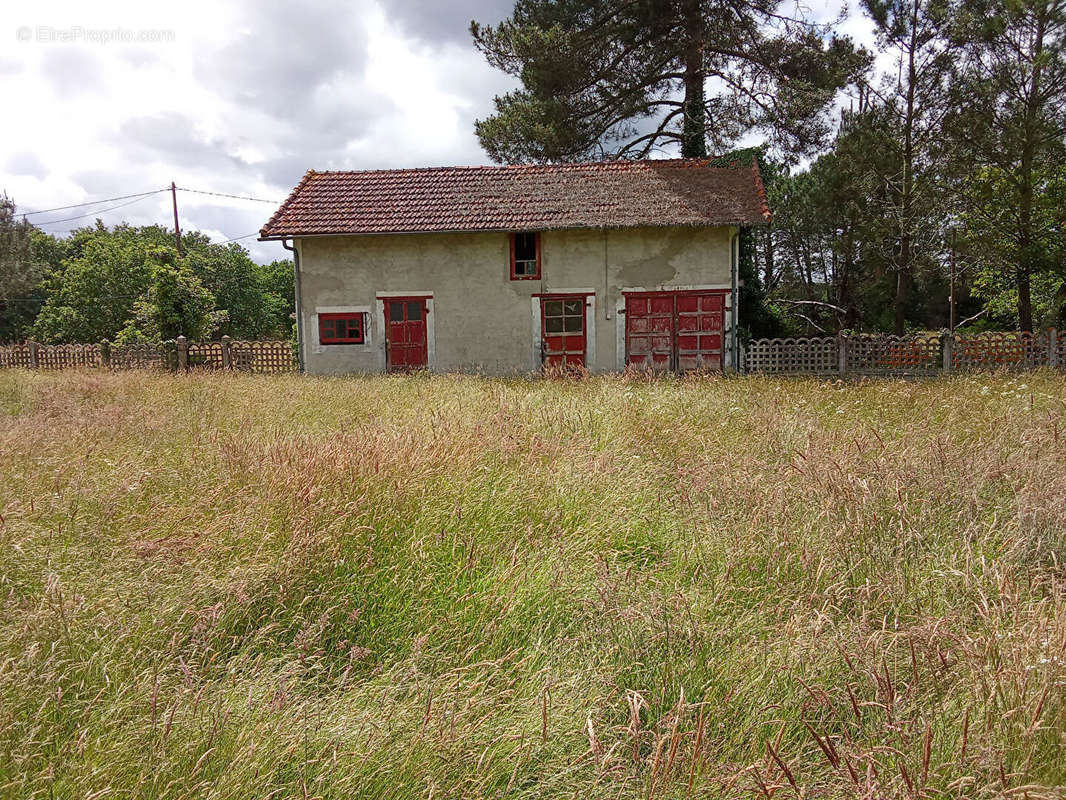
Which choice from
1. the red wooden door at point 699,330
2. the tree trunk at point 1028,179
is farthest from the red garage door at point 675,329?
the tree trunk at point 1028,179

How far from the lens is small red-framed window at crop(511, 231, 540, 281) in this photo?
50.8 feet

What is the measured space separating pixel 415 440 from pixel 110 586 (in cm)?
224

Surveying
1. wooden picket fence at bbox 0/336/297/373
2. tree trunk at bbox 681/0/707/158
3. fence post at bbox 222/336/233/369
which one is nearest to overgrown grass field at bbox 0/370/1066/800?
wooden picket fence at bbox 0/336/297/373

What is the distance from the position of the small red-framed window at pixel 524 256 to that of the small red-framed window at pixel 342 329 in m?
4.23

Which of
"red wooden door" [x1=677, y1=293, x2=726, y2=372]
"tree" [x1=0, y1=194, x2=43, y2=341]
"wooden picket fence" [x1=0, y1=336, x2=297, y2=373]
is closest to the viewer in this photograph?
"red wooden door" [x1=677, y1=293, x2=726, y2=372]

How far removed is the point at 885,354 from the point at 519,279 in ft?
31.5

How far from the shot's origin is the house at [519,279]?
14969 millimetres

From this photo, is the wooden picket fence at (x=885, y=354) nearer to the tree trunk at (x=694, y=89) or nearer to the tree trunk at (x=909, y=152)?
the tree trunk at (x=909, y=152)

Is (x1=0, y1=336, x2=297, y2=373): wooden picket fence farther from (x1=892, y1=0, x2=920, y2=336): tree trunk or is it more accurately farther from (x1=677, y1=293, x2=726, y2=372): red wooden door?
(x1=892, y1=0, x2=920, y2=336): tree trunk

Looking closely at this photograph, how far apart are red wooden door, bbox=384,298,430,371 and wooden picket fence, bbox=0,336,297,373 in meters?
2.96

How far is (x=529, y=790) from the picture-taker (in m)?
1.59

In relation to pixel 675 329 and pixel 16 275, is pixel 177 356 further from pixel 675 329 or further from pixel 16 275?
pixel 16 275

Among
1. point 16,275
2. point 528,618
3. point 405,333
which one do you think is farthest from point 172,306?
point 16,275

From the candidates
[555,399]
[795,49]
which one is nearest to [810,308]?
[795,49]
